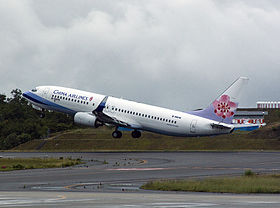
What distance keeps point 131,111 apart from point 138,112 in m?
1.04

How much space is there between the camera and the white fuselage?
79.9 m

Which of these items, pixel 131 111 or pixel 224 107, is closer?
pixel 224 107

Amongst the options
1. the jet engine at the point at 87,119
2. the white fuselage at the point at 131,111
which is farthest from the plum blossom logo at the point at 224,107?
the jet engine at the point at 87,119

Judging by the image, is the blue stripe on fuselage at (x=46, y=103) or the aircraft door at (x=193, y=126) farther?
the blue stripe on fuselage at (x=46, y=103)

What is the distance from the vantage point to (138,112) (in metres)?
84.3

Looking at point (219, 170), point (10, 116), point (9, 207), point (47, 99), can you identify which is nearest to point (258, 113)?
point (10, 116)

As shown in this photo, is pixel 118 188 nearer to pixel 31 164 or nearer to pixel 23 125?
pixel 31 164

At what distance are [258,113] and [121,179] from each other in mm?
124017

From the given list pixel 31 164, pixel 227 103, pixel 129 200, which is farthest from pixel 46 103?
pixel 129 200

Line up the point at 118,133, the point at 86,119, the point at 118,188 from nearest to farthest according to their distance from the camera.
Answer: the point at 118,188, the point at 86,119, the point at 118,133

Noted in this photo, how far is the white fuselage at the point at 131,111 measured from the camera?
79.9m

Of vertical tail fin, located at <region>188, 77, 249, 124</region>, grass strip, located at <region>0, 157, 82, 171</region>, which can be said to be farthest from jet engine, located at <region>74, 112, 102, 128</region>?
grass strip, located at <region>0, 157, 82, 171</region>

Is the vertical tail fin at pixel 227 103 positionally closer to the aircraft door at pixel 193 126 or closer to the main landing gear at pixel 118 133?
the aircraft door at pixel 193 126

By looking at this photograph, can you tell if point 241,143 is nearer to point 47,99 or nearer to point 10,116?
point 47,99
